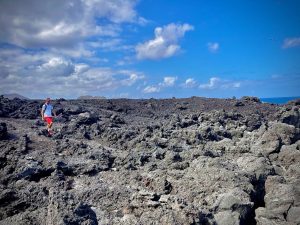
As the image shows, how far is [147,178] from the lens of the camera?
9922 mm

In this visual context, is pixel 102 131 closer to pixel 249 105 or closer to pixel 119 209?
pixel 119 209

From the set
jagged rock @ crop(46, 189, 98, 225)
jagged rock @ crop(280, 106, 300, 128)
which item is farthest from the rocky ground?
jagged rock @ crop(280, 106, 300, 128)

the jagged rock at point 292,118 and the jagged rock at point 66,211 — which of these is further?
the jagged rock at point 292,118

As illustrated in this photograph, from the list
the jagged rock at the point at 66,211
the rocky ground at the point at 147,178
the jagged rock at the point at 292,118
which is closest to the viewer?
the jagged rock at the point at 66,211

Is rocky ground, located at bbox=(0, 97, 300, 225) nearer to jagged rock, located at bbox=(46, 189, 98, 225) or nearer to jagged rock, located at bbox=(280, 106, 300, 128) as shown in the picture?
jagged rock, located at bbox=(46, 189, 98, 225)

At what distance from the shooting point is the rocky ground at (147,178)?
701 centimetres

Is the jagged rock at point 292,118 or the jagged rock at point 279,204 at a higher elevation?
the jagged rock at point 292,118

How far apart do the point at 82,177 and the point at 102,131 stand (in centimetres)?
738

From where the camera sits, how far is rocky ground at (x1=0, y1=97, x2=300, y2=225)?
7.01 metres

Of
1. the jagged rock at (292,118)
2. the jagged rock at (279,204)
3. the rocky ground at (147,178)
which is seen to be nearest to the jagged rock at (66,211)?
the rocky ground at (147,178)

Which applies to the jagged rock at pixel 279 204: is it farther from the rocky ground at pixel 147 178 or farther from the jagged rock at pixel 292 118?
the jagged rock at pixel 292 118

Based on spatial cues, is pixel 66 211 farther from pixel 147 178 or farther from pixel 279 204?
pixel 279 204

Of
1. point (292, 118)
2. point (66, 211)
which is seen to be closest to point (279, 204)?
point (66, 211)

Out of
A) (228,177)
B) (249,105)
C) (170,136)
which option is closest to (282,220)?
(228,177)
